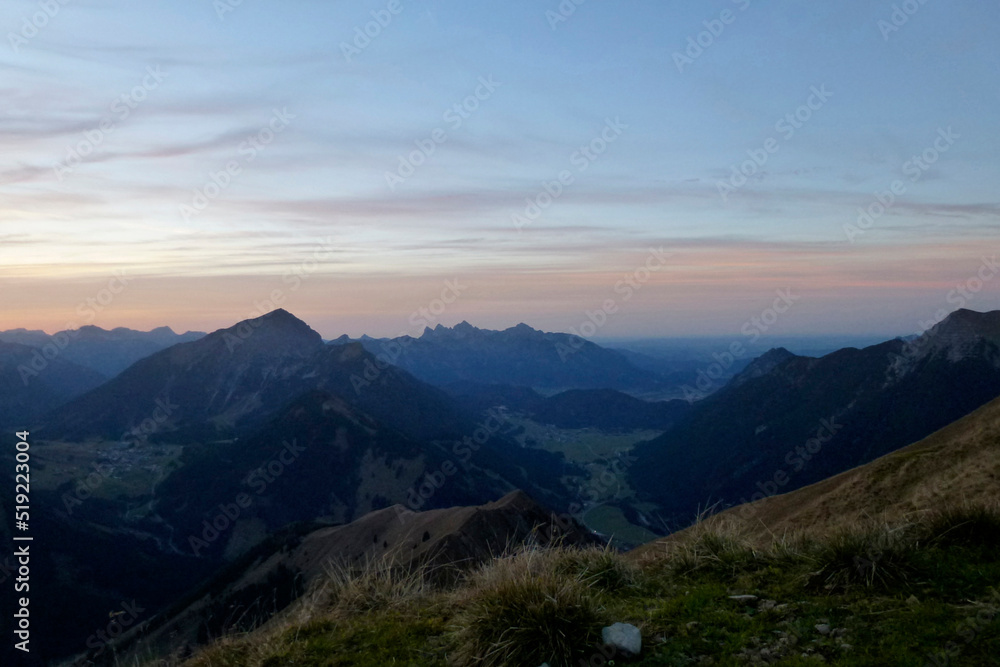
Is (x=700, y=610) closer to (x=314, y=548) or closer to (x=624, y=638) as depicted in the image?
(x=624, y=638)

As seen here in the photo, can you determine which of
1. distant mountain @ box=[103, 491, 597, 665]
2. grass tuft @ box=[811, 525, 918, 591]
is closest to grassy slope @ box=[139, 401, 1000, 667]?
grass tuft @ box=[811, 525, 918, 591]

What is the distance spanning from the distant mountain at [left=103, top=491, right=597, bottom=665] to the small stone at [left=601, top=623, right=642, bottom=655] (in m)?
77.6

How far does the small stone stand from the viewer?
7480 millimetres

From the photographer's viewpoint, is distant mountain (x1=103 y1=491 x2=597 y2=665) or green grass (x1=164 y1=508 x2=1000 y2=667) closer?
green grass (x1=164 y1=508 x2=1000 y2=667)

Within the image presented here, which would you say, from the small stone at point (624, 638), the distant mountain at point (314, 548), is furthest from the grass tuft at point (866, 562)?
the distant mountain at point (314, 548)

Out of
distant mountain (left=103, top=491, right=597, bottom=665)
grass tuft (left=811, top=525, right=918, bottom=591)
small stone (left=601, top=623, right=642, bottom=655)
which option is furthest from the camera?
distant mountain (left=103, top=491, right=597, bottom=665)

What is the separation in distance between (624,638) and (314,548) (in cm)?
12889

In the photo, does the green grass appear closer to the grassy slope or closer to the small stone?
the grassy slope

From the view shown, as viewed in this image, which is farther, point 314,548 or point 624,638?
point 314,548

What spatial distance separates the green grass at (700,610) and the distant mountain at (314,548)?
245ft

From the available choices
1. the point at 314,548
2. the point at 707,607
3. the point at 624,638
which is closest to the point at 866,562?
the point at 707,607

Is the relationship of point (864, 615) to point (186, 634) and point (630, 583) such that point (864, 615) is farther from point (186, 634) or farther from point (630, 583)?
point (186, 634)

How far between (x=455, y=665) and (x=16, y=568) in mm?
189092

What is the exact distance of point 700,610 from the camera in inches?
342
